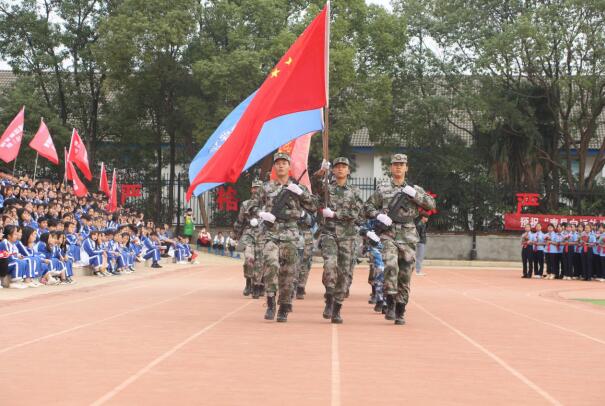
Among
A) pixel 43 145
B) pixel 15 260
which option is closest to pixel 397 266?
pixel 15 260

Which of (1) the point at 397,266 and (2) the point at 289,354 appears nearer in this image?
(2) the point at 289,354

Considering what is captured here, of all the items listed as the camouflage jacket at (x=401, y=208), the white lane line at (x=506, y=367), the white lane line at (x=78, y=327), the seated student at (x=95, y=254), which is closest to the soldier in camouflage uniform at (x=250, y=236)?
the white lane line at (x=78, y=327)

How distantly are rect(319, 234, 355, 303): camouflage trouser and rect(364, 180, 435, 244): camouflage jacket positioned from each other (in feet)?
1.65

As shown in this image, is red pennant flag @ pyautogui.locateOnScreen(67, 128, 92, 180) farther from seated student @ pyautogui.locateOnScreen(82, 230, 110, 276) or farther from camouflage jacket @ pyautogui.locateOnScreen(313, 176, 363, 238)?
camouflage jacket @ pyautogui.locateOnScreen(313, 176, 363, 238)

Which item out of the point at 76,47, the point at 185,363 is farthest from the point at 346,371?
the point at 76,47

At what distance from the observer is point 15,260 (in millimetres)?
18031

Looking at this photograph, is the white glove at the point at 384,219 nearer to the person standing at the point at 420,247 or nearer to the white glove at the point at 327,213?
the white glove at the point at 327,213

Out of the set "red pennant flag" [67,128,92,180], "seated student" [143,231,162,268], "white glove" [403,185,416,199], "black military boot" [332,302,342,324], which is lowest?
"black military boot" [332,302,342,324]

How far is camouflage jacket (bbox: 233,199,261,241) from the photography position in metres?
16.5

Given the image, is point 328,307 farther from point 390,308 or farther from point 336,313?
point 390,308

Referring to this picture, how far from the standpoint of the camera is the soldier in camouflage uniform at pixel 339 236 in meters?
12.6

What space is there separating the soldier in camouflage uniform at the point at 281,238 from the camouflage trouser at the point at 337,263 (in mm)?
387

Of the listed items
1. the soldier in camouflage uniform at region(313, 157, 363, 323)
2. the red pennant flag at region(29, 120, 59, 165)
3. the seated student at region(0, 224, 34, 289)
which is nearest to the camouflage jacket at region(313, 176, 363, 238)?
the soldier in camouflage uniform at region(313, 157, 363, 323)

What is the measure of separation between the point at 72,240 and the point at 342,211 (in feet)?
37.4
